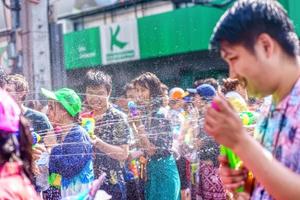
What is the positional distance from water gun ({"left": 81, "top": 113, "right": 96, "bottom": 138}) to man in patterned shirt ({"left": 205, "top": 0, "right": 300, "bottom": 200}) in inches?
112

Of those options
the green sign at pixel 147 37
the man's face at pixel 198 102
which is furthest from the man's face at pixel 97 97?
the green sign at pixel 147 37

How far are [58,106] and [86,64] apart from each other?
40.9 ft

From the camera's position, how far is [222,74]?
43.5 ft

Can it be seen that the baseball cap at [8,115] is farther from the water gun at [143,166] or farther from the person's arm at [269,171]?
the water gun at [143,166]

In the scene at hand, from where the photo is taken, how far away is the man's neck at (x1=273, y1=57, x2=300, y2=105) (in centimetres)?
178

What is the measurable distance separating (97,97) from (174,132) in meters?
0.75

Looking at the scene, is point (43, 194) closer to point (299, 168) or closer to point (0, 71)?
point (0, 71)

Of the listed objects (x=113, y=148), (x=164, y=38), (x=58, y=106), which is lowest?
(x=113, y=148)

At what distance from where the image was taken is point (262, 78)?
69.9 inches

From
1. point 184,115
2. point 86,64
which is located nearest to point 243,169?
point 184,115

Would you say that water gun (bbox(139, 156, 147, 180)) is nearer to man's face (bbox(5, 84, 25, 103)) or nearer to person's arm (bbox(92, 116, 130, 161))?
person's arm (bbox(92, 116, 130, 161))

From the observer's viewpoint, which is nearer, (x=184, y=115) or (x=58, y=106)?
(x=58, y=106)

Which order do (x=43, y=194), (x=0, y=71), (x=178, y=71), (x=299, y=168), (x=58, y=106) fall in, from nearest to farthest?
1. (x=299, y=168)
2. (x=58, y=106)
3. (x=43, y=194)
4. (x=0, y=71)
5. (x=178, y=71)

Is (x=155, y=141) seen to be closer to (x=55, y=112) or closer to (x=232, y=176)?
(x=55, y=112)
